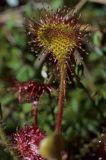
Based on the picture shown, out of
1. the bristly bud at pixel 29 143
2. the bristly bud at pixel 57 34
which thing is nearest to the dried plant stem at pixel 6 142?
the bristly bud at pixel 29 143

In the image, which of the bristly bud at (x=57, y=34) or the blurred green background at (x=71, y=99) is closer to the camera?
the bristly bud at (x=57, y=34)

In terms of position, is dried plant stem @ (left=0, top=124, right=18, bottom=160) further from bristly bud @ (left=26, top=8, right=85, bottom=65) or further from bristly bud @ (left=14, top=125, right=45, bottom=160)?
bristly bud @ (left=26, top=8, right=85, bottom=65)

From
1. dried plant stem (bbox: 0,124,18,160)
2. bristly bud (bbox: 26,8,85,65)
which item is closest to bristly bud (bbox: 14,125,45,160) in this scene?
dried plant stem (bbox: 0,124,18,160)

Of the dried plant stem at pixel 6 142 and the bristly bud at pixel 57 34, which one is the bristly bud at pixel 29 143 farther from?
the bristly bud at pixel 57 34

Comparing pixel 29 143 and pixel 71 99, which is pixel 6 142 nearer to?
pixel 29 143

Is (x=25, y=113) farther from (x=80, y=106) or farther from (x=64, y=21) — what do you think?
(x=64, y=21)

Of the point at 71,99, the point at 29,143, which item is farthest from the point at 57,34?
the point at 71,99
